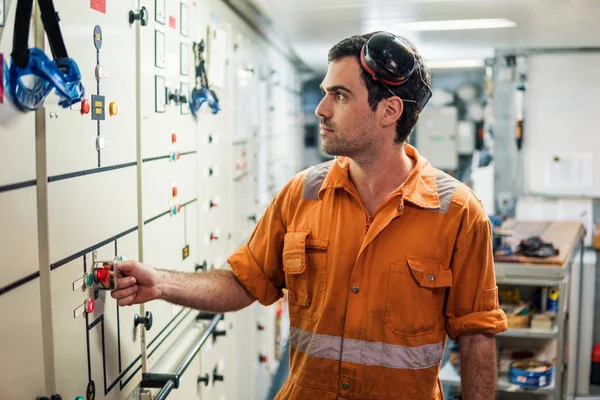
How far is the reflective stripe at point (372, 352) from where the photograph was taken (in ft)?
7.08

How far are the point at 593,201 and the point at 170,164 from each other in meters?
4.93

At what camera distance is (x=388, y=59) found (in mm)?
2160

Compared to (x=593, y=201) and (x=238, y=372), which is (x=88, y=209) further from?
(x=593, y=201)

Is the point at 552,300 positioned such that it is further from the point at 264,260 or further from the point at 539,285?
the point at 264,260

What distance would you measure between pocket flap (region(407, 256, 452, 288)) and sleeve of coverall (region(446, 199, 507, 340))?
0.06 m

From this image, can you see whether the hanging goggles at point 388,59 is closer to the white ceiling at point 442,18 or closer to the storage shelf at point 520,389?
the white ceiling at point 442,18

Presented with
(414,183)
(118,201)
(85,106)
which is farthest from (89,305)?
(414,183)

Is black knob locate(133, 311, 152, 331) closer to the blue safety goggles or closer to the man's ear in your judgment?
the blue safety goggles

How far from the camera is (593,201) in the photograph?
6.30 m

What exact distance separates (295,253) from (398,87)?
2.23 ft

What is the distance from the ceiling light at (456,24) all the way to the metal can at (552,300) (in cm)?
197

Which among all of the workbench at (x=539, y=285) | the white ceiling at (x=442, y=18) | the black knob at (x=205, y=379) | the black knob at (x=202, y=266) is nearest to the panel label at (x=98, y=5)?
the black knob at (x=202, y=266)

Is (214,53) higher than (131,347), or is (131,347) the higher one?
(214,53)

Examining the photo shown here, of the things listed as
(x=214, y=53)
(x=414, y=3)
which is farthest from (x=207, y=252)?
(x=414, y=3)
